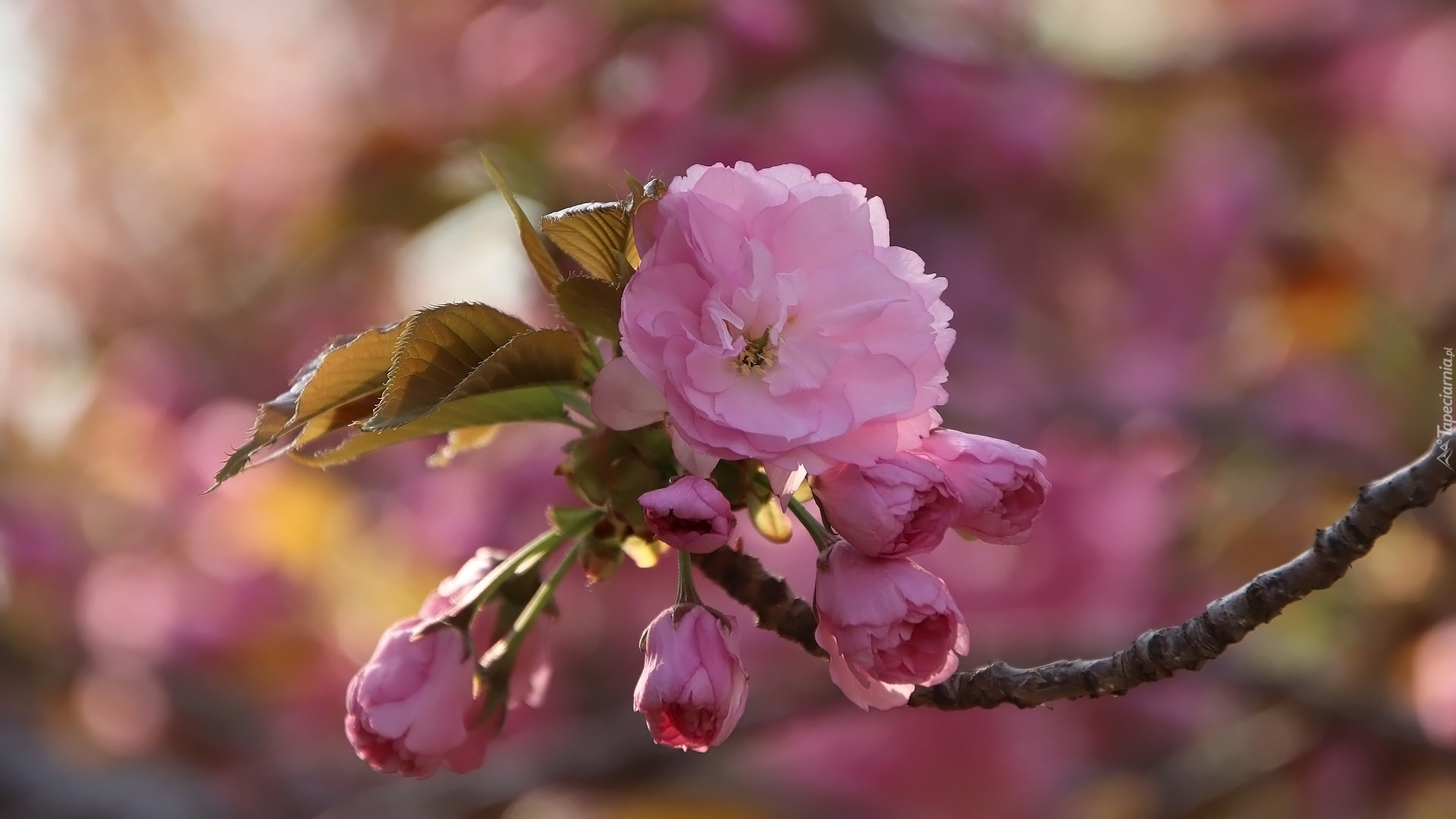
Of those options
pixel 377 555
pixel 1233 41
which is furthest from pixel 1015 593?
pixel 377 555

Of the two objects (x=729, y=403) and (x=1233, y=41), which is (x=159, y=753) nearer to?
(x=729, y=403)

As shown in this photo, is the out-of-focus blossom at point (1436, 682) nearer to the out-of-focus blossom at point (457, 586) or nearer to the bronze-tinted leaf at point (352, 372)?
the out-of-focus blossom at point (457, 586)

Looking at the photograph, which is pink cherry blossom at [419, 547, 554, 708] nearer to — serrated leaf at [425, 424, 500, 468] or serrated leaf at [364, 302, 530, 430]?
serrated leaf at [425, 424, 500, 468]

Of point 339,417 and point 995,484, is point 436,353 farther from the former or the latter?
point 995,484

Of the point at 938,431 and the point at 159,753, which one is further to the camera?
the point at 159,753

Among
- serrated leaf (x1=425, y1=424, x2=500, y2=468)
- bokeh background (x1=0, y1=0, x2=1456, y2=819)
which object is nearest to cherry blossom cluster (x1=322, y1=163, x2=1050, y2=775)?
serrated leaf (x1=425, y1=424, x2=500, y2=468)

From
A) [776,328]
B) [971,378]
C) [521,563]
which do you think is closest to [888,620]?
[776,328]
